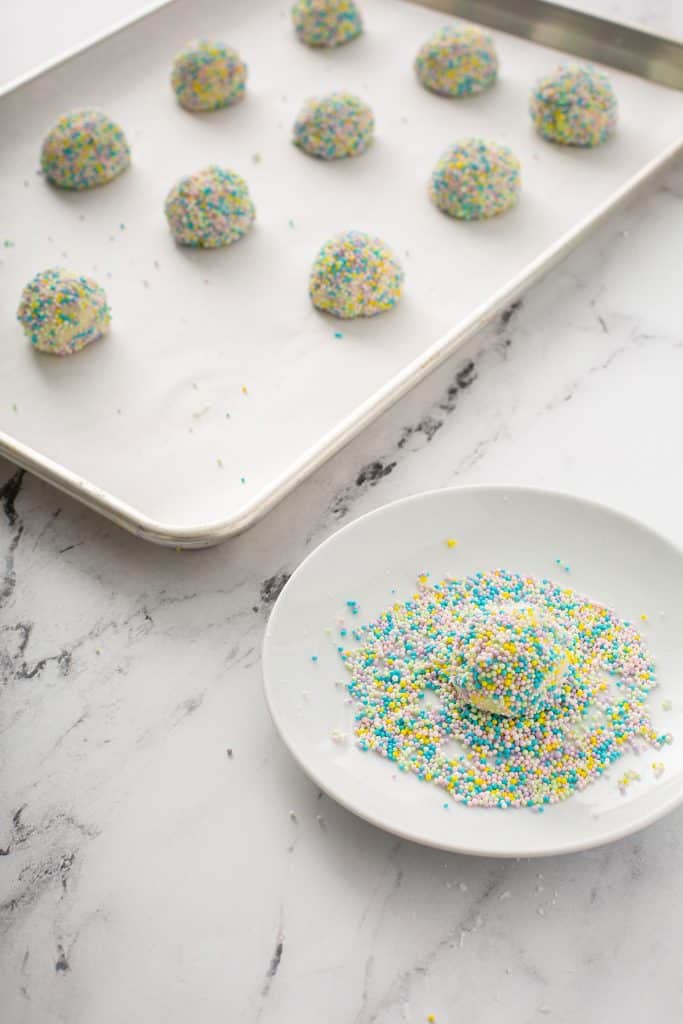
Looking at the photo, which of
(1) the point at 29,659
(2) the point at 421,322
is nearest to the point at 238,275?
(2) the point at 421,322

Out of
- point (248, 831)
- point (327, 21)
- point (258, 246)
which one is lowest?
point (248, 831)

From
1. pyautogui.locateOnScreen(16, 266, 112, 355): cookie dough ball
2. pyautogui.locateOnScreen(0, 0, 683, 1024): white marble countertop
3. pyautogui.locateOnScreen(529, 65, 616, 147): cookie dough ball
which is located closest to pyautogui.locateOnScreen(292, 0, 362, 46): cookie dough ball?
pyautogui.locateOnScreen(529, 65, 616, 147): cookie dough ball

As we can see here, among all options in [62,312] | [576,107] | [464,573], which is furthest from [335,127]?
[464,573]

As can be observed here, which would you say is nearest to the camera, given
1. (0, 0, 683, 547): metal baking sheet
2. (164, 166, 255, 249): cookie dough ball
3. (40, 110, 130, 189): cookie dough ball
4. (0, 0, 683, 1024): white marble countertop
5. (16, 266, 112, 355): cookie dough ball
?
(0, 0, 683, 1024): white marble countertop

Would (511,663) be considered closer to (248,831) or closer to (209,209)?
(248,831)

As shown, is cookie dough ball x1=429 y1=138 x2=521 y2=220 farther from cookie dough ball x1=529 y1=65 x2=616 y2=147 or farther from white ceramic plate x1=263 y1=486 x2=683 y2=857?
white ceramic plate x1=263 y1=486 x2=683 y2=857

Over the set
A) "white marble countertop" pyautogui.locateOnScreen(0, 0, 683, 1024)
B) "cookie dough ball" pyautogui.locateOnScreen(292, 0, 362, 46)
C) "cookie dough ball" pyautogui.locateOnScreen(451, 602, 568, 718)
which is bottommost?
"white marble countertop" pyautogui.locateOnScreen(0, 0, 683, 1024)
